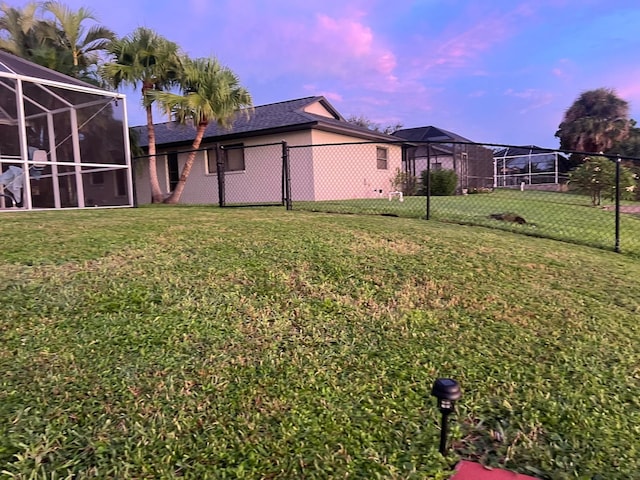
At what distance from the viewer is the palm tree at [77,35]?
1319cm

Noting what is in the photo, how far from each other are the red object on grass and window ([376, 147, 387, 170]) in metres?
15.3

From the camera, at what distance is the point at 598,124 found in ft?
87.4

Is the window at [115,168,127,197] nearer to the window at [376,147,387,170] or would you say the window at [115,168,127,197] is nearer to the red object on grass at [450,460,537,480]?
the window at [376,147,387,170]

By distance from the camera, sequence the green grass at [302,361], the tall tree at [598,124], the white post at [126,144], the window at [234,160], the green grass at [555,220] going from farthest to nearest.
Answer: the tall tree at [598,124] → the window at [234,160] → the white post at [126,144] → the green grass at [555,220] → the green grass at [302,361]

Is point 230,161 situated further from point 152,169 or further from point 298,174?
point 298,174

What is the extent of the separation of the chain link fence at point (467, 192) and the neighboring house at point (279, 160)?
0.05 meters

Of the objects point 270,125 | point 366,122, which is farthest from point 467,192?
point 366,122

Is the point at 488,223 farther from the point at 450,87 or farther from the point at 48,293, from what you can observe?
the point at 450,87

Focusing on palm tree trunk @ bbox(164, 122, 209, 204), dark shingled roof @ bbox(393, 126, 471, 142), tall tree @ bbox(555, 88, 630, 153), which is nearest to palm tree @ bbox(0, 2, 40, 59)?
palm tree trunk @ bbox(164, 122, 209, 204)

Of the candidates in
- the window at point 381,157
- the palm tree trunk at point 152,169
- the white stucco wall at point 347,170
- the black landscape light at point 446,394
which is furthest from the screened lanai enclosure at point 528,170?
the black landscape light at point 446,394

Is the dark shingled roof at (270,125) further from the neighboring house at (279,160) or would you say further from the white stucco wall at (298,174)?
the white stucco wall at (298,174)

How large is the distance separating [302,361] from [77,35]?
15.0 meters

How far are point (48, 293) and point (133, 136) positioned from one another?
13087 mm

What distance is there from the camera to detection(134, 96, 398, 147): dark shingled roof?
13.8m
